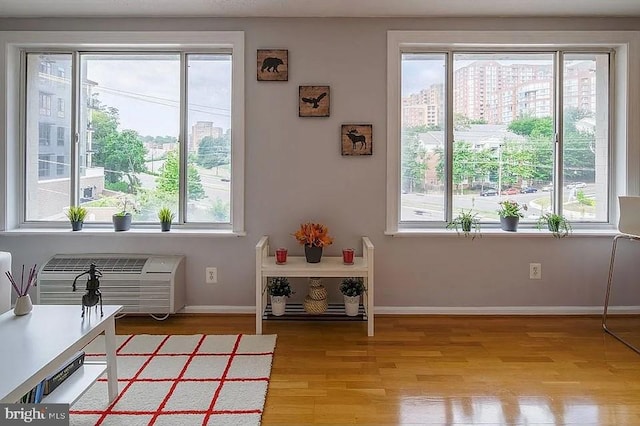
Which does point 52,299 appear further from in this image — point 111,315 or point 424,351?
point 424,351

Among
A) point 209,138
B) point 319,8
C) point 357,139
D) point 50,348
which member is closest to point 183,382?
point 50,348

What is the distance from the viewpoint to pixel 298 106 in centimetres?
354

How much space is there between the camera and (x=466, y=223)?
3.59 metres

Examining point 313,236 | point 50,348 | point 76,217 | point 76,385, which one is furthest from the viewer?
point 76,217

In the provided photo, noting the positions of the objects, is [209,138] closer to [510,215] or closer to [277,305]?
[277,305]

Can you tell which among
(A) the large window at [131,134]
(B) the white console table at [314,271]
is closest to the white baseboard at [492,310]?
(B) the white console table at [314,271]

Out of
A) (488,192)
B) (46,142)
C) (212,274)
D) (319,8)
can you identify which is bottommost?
(212,274)

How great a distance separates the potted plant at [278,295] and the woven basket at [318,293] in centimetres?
17

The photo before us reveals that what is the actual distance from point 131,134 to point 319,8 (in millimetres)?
1765

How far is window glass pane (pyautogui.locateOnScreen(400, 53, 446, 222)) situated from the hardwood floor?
904 millimetres

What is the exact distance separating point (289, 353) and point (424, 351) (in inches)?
32.5

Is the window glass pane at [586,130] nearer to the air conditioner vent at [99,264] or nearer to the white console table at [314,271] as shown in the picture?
the white console table at [314,271]

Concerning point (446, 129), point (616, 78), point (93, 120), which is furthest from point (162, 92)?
point (616, 78)

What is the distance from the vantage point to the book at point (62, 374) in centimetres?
188
